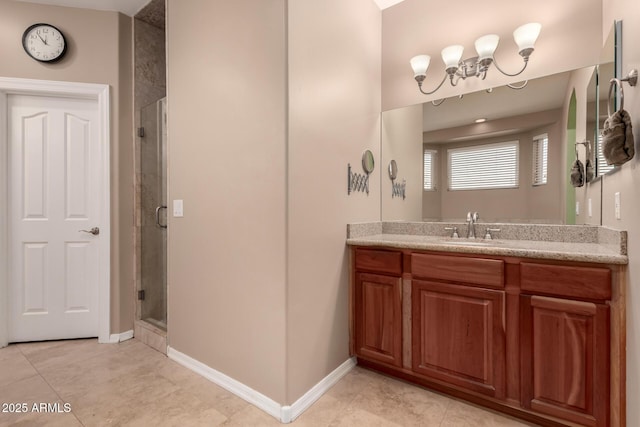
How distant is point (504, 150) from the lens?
2.13 m

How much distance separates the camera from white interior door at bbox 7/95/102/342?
8.40ft

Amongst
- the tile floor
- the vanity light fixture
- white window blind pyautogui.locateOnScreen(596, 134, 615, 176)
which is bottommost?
the tile floor

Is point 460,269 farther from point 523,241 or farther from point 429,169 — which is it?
point 429,169

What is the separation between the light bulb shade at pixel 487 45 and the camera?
1.96 metres

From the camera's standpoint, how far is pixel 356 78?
2219mm

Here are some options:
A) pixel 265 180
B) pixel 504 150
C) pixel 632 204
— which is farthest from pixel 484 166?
pixel 265 180

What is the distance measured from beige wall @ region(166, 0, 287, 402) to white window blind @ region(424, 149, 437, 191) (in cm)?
128

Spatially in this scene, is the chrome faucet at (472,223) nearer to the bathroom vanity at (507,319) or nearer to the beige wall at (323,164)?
the bathroom vanity at (507,319)

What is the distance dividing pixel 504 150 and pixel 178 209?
7.72 feet

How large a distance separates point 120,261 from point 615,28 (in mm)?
3648

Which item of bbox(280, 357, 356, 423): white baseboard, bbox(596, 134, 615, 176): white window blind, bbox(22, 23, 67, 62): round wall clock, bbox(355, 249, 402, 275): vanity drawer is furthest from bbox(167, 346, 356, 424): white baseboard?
bbox(22, 23, 67, 62): round wall clock

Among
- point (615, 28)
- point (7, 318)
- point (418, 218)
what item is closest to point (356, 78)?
point (418, 218)

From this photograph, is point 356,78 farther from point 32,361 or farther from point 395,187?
point 32,361

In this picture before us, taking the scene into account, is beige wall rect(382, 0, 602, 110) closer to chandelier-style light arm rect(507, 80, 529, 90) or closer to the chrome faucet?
chandelier-style light arm rect(507, 80, 529, 90)
